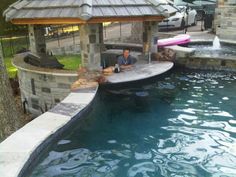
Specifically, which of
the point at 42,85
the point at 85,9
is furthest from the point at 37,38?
the point at 85,9

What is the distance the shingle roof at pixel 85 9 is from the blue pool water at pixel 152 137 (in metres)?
2.53

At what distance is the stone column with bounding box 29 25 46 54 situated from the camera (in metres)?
12.6

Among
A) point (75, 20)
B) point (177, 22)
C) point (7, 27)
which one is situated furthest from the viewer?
point (177, 22)

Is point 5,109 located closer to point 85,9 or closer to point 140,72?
point 85,9

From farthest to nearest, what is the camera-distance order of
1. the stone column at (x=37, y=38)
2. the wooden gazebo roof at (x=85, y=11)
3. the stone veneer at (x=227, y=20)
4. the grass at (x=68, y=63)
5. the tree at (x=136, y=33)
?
the tree at (x=136, y=33), the stone veneer at (x=227, y=20), the grass at (x=68, y=63), the stone column at (x=37, y=38), the wooden gazebo roof at (x=85, y=11)

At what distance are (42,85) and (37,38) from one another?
303 cm

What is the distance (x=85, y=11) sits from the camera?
9016mm

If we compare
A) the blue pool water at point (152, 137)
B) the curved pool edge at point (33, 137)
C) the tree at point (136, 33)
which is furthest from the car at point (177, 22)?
the curved pool edge at point (33, 137)

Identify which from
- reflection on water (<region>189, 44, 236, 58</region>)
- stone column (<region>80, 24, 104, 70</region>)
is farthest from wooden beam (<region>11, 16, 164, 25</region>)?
reflection on water (<region>189, 44, 236, 58</region>)

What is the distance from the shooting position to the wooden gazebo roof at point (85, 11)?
9.37 m

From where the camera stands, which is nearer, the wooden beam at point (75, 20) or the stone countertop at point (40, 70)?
the wooden beam at point (75, 20)

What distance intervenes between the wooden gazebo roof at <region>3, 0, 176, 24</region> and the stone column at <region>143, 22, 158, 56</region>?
1.09 m

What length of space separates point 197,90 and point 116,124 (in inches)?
152

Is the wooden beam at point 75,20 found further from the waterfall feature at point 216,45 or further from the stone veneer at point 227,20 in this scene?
the stone veneer at point 227,20
